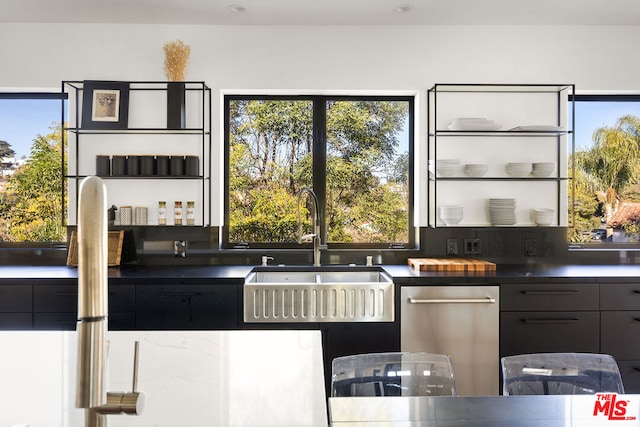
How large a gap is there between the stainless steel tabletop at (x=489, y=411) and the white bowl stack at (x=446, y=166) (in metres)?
1.90

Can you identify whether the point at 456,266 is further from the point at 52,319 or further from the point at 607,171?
the point at 52,319

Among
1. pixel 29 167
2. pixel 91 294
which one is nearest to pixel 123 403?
pixel 91 294

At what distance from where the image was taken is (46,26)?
3.24m

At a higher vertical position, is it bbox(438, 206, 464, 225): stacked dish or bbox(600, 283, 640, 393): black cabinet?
bbox(438, 206, 464, 225): stacked dish

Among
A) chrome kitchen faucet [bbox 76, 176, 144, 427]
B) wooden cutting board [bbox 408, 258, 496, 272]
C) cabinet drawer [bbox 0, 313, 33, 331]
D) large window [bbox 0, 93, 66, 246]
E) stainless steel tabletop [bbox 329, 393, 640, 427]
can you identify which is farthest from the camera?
large window [bbox 0, 93, 66, 246]

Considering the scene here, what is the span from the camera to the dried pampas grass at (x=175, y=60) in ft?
10.4

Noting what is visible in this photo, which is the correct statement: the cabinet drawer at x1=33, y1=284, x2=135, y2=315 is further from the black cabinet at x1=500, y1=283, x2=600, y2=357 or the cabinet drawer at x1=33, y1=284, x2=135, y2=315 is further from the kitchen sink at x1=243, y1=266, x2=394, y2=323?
the black cabinet at x1=500, y1=283, x2=600, y2=357

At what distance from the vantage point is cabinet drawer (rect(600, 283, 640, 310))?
263cm

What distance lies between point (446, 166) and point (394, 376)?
1838 mm

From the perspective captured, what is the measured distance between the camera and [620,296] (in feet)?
8.62

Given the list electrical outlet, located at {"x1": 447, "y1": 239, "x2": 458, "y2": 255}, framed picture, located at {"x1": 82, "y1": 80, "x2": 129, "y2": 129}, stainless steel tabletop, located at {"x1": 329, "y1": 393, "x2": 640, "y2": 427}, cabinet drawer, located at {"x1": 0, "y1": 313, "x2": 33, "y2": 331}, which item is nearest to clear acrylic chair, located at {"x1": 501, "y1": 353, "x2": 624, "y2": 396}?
stainless steel tabletop, located at {"x1": 329, "y1": 393, "x2": 640, "y2": 427}

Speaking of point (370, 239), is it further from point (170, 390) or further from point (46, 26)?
point (46, 26)

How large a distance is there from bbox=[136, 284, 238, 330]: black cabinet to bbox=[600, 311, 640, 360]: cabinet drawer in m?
2.08

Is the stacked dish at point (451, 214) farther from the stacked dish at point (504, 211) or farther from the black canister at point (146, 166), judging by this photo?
the black canister at point (146, 166)
